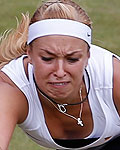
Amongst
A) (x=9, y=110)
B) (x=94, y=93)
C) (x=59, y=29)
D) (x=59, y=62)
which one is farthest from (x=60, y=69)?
(x=94, y=93)

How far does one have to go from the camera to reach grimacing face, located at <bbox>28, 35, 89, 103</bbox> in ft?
11.2

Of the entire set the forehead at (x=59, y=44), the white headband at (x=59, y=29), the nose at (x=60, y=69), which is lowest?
the nose at (x=60, y=69)

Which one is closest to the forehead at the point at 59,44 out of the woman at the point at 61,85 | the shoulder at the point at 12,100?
the woman at the point at 61,85

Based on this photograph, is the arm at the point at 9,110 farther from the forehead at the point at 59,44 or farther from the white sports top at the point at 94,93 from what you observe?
the forehead at the point at 59,44

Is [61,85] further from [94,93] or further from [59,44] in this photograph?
[94,93]

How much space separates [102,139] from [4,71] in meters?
0.68

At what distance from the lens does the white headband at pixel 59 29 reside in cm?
351

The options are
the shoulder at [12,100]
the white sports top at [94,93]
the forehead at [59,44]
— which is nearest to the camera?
the forehead at [59,44]

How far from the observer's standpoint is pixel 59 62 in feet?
11.2

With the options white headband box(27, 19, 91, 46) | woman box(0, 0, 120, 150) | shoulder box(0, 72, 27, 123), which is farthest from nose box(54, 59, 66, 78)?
shoulder box(0, 72, 27, 123)

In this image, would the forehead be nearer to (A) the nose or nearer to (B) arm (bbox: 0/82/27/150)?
(A) the nose

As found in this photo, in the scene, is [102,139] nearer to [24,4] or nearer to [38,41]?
[38,41]

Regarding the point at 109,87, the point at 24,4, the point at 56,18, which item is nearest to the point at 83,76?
the point at 109,87

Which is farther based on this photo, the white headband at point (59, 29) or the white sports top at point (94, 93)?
the white sports top at point (94, 93)
